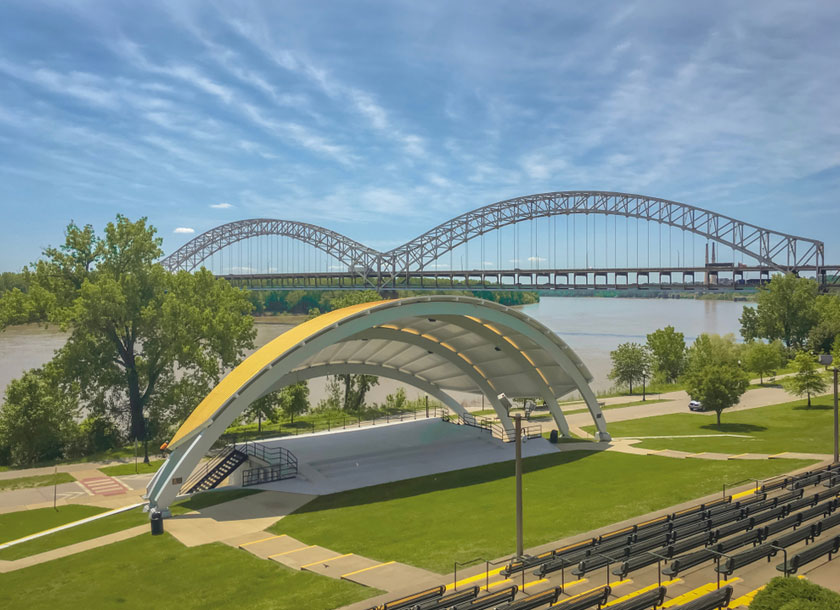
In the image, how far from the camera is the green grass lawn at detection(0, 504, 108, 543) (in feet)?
66.4

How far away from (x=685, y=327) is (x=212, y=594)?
125 metres

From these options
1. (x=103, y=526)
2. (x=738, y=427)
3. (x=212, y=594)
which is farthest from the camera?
(x=738, y=427)

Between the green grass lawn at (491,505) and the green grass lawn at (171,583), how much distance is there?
2.46 metres

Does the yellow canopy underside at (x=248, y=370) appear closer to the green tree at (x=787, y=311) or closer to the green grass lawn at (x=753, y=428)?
the green grass lawn at (x=753, y=428)

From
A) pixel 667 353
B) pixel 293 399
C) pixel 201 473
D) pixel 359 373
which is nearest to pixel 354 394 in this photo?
pixel 293 399

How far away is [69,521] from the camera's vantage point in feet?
69.8

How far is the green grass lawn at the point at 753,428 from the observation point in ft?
96.6

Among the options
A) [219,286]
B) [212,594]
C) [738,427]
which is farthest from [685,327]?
[212,594]

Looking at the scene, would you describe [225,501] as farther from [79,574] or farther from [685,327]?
[685,327]

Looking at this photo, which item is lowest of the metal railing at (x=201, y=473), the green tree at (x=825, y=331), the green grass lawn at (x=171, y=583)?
the green grass lawn at (x=171, y=583)

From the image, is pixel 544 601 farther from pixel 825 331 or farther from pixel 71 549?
pixel 825 331

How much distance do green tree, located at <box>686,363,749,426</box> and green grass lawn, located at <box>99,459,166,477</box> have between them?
30.4 meters

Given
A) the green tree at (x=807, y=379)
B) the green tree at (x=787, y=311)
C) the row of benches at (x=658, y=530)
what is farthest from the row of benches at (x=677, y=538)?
the green tree at (x=787, y=311)

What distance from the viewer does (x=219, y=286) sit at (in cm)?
4616
